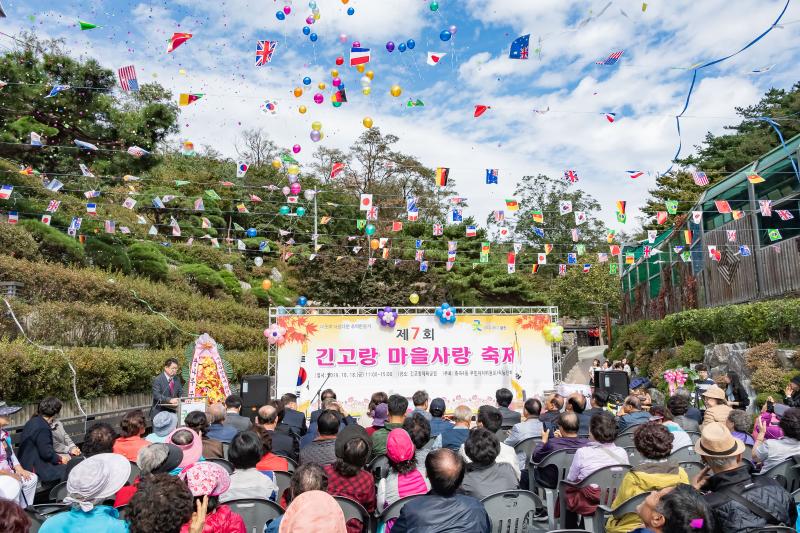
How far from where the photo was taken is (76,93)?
1024 centimetres

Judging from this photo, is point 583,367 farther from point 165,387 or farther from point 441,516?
point 441,516

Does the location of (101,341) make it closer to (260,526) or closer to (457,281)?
(260,526)

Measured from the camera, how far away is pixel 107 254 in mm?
13414

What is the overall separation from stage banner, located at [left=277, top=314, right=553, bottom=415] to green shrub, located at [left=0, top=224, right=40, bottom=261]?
4.66 m

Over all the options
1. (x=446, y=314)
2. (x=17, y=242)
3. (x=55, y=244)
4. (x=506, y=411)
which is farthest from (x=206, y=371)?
(x=506, y=411)

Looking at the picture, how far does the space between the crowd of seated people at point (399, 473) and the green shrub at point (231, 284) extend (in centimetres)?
1309

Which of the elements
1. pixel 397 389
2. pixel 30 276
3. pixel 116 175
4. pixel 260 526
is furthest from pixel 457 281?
pixel 260 526

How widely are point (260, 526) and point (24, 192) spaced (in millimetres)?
11449

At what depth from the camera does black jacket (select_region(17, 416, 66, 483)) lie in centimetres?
430

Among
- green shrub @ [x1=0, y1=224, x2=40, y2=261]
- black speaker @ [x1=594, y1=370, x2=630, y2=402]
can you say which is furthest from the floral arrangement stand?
black speaker @ [x1=594, y1=370, x2=630, y2=402]

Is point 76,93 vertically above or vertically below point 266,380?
above

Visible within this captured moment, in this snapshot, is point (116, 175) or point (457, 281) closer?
point (116, 175)

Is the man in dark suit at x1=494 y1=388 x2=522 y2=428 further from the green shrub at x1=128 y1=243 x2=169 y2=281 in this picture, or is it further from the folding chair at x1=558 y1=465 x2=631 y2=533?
the green shrub at x1=128 y1=243 x2=169 y2=281

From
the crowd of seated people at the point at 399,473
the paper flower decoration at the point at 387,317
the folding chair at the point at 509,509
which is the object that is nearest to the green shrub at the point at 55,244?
the paper flower decoration at the point at 387,317
